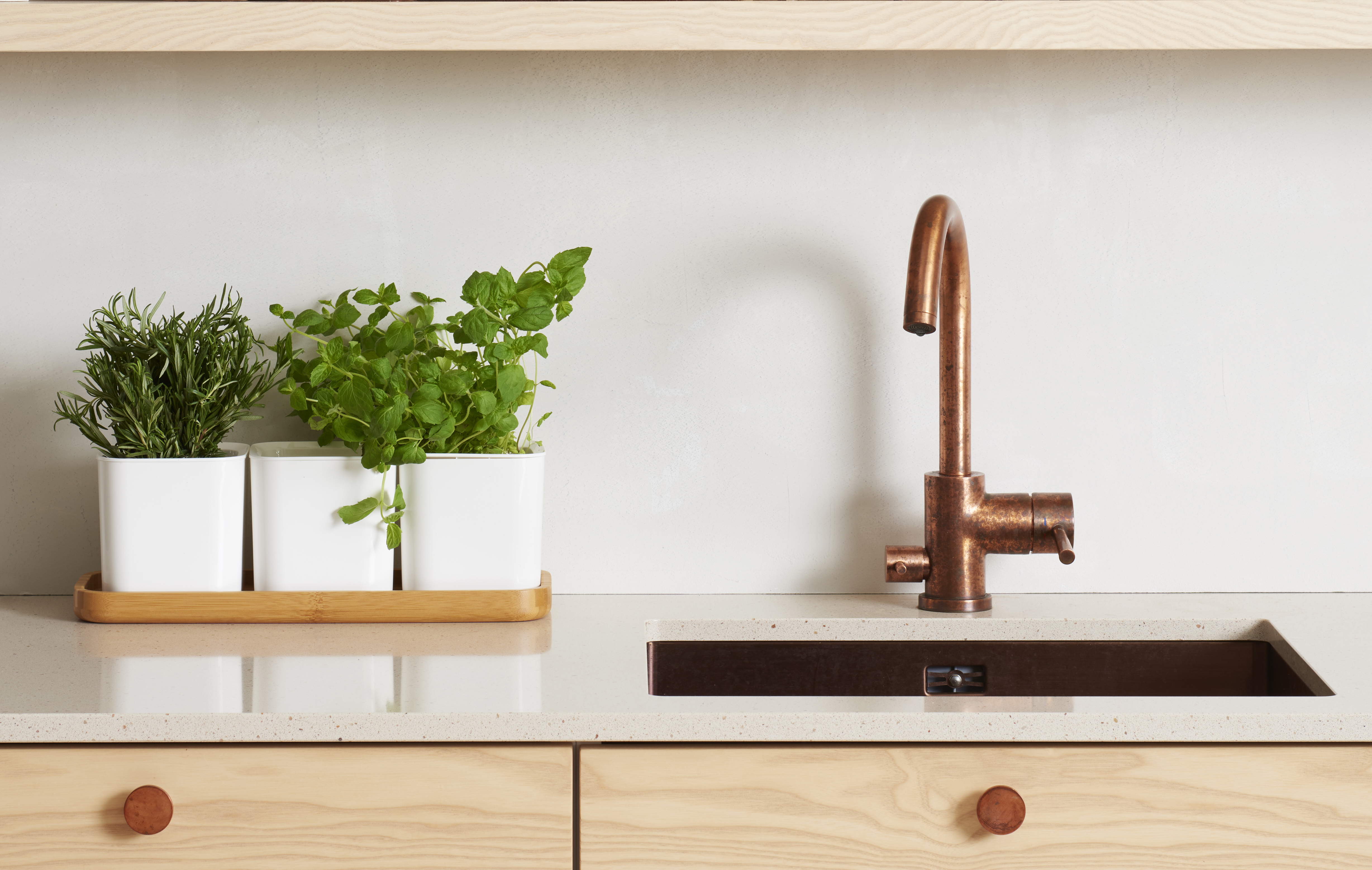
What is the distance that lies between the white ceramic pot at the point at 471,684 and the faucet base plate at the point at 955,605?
1.49 feet

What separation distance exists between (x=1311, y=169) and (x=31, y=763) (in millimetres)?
1431

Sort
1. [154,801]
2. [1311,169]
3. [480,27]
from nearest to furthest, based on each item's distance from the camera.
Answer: [154,801], [480,27], [1311,169]

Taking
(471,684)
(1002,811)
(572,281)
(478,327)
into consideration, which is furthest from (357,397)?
(1002,811)

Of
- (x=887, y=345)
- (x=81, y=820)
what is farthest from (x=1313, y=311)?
(x=81, y=820)

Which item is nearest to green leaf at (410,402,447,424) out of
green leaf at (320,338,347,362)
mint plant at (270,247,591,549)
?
mint plant at (270,247,591,549)

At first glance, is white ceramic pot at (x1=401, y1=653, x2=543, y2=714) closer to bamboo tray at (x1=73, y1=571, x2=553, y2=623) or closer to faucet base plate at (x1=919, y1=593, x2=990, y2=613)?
bamboo tray at (x1=73, y1=571, x2=553, y2=623)

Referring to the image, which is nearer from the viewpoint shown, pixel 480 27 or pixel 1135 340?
pixel 480 27

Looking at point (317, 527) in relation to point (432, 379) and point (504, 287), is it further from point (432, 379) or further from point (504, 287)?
point (504, 287)

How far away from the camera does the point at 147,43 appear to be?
110 centimetres

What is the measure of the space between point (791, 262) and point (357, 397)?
53cm

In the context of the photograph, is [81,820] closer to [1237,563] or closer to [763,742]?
[763,742]

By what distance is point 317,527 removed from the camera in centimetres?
119

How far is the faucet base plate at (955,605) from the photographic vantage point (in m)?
1.27

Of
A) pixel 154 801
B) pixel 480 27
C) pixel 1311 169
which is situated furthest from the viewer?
pixel 1311 169
